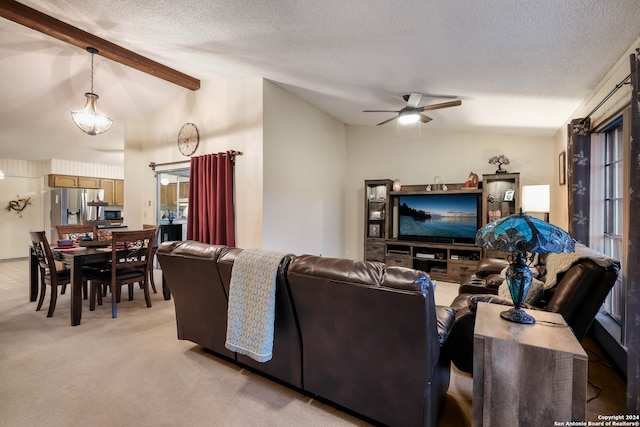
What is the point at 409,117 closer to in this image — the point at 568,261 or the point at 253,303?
the point at 568,261

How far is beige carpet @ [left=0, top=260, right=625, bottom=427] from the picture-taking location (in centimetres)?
172

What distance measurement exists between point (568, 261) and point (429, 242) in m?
3.11

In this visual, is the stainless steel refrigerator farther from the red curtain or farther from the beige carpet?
the beige carpet

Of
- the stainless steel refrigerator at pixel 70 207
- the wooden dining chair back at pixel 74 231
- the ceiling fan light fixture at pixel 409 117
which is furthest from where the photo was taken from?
the stainless steel refrigerator at pixel 70 207

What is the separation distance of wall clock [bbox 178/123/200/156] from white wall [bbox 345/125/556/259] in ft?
9.79

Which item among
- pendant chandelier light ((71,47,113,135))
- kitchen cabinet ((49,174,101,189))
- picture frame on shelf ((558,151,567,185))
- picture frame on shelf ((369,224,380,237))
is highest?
pendant chandelier light ((71,47,113,135))

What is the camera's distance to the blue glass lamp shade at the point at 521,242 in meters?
1.37

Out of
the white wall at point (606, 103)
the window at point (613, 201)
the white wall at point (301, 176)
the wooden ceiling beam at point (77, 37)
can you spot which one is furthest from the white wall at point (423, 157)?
the wooden ceiling beam at point (77, 37)

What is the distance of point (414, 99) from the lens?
3.60 meters

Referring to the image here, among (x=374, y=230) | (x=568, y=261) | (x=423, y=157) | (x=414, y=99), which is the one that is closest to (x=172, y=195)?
(x=374, y=230)

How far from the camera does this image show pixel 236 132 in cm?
423

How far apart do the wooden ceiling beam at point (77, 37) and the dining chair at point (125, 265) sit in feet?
6.94

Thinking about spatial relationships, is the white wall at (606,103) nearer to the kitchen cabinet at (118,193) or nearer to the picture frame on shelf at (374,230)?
the picture frame on shelf at (374,230)

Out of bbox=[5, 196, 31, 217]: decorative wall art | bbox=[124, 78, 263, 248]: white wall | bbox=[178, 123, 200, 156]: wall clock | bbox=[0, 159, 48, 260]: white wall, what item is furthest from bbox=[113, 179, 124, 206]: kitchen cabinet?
bbox=[178, 123, 200, 156]: wall clock
